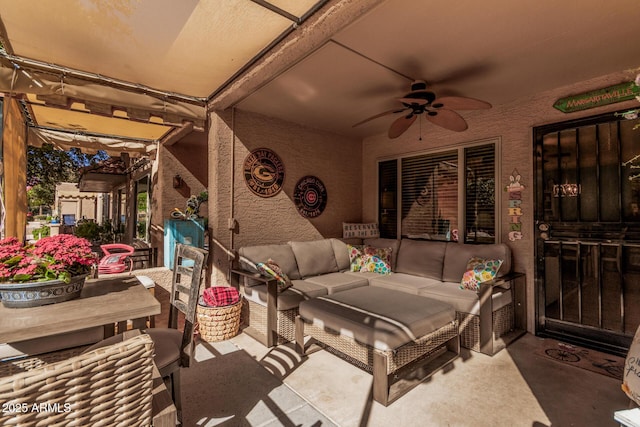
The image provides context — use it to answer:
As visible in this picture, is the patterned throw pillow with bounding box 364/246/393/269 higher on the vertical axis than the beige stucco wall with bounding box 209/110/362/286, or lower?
lower

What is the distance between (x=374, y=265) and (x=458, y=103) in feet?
7.99

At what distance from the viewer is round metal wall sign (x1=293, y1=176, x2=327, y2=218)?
15.9 feet

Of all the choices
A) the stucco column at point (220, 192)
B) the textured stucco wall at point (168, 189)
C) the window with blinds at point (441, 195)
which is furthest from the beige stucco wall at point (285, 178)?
the textured stucco wall at point (168, 189)

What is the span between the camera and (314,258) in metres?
4.30

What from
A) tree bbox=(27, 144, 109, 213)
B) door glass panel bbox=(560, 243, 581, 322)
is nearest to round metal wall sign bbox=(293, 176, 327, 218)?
door glass panel bbox=(560, 243, 581, 322)

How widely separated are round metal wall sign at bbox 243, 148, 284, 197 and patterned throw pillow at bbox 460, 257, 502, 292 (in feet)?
9.23

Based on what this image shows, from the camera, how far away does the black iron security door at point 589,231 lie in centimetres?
313

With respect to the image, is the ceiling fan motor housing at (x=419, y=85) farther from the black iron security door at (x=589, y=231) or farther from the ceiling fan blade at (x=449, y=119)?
the black iron security door at (x=589, y=231)

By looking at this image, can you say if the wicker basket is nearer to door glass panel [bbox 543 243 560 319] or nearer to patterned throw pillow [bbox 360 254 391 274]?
patterned throw pillow [bbox 360 254 391 274]

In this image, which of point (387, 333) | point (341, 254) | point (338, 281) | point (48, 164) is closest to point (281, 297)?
point (338, 281)

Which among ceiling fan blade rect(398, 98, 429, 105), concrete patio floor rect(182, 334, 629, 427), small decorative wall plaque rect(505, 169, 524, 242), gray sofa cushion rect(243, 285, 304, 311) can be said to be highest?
ceiling fan blade rect(398, 98, 429, 105)

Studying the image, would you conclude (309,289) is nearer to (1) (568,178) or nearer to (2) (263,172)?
(2) (263,172)

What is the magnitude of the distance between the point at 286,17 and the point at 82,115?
11.7ft

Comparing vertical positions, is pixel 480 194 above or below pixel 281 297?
above
